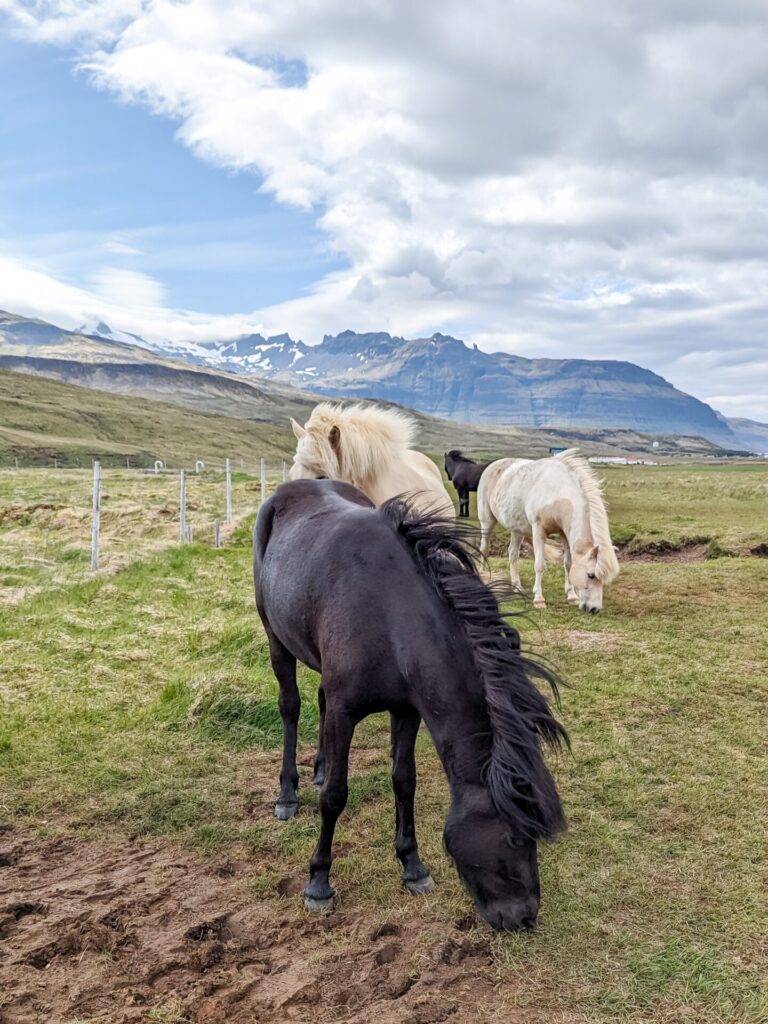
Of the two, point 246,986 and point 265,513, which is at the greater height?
point 265,513

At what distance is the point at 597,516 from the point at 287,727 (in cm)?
694

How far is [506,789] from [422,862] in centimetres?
132

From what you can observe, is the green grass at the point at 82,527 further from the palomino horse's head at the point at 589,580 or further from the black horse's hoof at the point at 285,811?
the palomino horse's head at the point at 589,580

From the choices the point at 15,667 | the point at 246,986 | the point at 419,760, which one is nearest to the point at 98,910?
the point at 246,986

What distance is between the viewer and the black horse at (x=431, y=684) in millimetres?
3207

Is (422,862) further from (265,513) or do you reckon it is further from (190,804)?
(265,513)

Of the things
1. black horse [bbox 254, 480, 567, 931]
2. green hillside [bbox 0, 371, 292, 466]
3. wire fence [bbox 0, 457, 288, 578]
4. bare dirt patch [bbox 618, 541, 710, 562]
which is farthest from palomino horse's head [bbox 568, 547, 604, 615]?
green hillside [bbox 0, 371, 292, 466]

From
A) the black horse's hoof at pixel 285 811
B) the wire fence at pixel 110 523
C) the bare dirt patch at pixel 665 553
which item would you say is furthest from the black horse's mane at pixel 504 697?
the bare dirt patch at pixel 665 553

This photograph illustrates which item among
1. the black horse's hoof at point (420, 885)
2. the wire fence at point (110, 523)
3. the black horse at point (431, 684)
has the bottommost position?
the black horse's hoof at point (420, 885)

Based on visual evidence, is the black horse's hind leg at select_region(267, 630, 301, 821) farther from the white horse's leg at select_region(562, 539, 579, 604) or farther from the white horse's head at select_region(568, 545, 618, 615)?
the white horse's leg at select_region(562, 539, 579, 604)

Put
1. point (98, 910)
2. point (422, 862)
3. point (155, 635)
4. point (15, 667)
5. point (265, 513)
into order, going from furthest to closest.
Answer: point (155, 635), point (15, 667), point (265, 513), point (422, 862), point (98, 910)

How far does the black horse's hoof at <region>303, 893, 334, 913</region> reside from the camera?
3754mm

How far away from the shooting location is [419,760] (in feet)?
18.5

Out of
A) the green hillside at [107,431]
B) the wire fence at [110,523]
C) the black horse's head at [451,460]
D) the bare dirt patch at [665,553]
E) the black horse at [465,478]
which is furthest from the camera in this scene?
the green hillside at [107,431]
